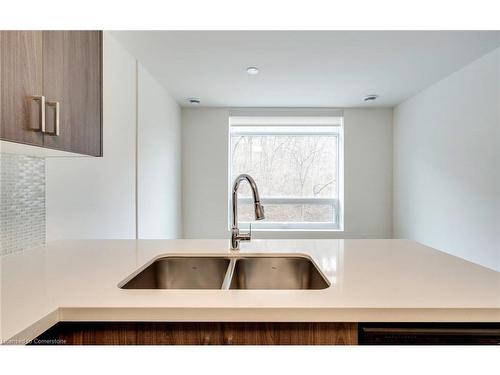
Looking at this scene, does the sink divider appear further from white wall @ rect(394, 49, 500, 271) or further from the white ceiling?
white wall @ rect(394, 49, 500, 271)

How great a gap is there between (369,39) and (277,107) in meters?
2.08

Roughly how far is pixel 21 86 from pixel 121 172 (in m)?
1.58

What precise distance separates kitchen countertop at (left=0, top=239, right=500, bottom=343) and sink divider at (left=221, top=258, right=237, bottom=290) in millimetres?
139

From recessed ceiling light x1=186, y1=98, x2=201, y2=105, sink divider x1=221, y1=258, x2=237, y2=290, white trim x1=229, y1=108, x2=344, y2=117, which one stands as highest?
recessed ceiling light x1=186, y1=98, x2=201, y2=105

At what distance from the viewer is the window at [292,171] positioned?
14.4ft

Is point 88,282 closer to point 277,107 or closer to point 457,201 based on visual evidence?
point 457,201

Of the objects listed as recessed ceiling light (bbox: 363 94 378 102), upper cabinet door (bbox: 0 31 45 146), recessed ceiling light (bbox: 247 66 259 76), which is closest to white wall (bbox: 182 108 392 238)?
recessed ceiling light (bbox: 363 94 378 102)

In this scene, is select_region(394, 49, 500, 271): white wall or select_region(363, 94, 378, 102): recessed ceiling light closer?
select_region(394, 49, 500, 271): white wall

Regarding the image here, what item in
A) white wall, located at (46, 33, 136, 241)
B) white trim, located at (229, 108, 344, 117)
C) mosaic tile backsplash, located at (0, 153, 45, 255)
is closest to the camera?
mosaic tile backsplash, located at (0, 153, 45, 255)

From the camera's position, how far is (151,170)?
2986 millimetres

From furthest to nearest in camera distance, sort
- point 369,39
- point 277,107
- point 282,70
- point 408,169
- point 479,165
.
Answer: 1. point 277,107
2. point 408,169
3. point 282,70
4. point 479,165
5. point 369,39

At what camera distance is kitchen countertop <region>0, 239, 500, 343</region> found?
66 cm

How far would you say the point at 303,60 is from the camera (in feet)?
8.38
